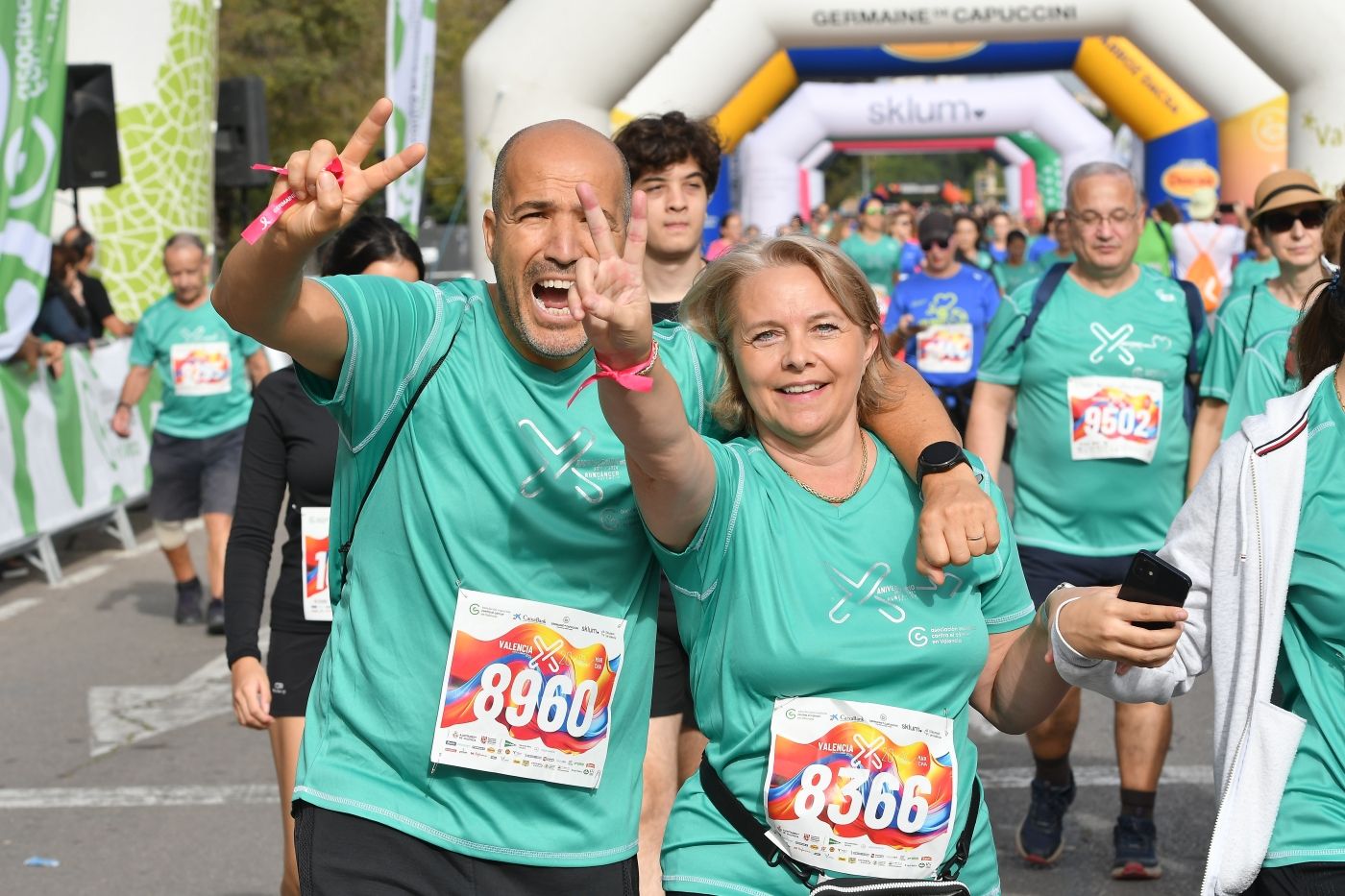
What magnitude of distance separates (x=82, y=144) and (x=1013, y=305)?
9795 millimetres

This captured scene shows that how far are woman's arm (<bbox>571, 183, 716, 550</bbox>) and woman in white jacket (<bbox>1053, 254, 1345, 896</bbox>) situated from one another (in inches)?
22.8

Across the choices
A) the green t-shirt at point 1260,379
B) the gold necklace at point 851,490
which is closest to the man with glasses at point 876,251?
the green t-shirt at point 1260,379

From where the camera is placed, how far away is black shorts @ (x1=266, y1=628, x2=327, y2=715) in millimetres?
4230

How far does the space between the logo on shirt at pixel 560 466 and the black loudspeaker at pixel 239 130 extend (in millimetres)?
14856

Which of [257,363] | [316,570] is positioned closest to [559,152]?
[316,570]

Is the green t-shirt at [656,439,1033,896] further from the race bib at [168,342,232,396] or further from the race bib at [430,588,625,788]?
the race bib at [168,342,232,396]

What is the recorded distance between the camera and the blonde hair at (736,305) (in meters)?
2.93

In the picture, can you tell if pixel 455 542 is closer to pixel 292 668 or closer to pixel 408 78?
pixel 292 668

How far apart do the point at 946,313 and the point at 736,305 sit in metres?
7.50

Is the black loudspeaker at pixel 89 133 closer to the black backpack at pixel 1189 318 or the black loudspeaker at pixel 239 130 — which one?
the black loudspeaker at pixel 239 130

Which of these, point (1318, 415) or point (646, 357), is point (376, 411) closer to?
point (646, 357)

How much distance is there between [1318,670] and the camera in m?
2.71

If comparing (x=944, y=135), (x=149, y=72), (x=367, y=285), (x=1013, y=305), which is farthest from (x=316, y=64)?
(x=367, y=285)

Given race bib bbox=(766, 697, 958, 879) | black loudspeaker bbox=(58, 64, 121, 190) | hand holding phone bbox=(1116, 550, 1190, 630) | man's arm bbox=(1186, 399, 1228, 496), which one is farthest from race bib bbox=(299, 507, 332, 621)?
black loudspeaker bbox=(58, 64, 121, 190)
